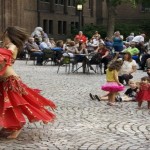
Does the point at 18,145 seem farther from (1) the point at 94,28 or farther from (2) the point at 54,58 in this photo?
(1) the point at 94,28

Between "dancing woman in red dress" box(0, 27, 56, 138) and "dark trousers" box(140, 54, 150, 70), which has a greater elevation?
"dancing woman in red dress" box(0, 27, 56, 138)

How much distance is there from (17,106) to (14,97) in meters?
0.14

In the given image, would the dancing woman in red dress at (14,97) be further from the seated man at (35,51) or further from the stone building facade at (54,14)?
the stone building facade at (54,14)

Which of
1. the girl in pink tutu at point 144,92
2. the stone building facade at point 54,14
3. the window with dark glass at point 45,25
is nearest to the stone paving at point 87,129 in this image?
the girl in pink tutu at point 144,92

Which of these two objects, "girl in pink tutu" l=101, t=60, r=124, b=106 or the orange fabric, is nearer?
the orange fabric

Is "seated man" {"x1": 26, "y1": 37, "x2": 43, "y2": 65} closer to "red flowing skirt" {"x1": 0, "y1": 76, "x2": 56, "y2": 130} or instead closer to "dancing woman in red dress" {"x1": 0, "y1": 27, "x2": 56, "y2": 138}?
"dancing woman in red dress" {"x1": 0, "y1": 27, "x2": 56, "y2": 138}

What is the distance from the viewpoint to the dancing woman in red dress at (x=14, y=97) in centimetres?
696

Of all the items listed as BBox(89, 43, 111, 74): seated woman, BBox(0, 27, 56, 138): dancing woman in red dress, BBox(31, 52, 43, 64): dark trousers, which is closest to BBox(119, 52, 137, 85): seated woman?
BBox(89, 43, 111, 74): seated woman

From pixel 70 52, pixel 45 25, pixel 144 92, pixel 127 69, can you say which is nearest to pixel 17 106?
pixel 144 92

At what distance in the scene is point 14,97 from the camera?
7.07 metres

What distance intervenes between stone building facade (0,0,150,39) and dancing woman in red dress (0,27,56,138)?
111 feet

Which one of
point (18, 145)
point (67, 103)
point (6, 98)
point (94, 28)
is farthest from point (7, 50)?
point (94, 28)

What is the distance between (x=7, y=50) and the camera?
23.6 ft

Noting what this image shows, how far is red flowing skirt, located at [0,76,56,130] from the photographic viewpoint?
6.94 metres
